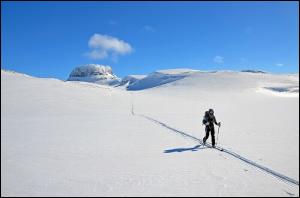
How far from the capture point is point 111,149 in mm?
12961

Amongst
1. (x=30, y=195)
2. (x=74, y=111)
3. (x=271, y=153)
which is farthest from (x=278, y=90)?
Result: (x=30, y=195)

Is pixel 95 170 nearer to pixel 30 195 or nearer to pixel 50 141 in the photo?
A: pixel 30 195

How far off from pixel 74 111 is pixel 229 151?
26881 millimetres

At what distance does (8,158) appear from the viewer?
11.0m

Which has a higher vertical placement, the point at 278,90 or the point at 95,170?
the point at 278,90

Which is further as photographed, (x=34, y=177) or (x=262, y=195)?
(x=34, y=177)

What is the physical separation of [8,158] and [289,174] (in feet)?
31.9

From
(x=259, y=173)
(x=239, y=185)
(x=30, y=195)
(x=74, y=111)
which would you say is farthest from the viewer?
(x=74, y=111)

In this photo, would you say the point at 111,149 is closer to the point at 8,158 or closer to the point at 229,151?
the point at 8,158

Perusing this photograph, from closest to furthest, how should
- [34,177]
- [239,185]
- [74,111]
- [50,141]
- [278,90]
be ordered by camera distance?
[239,185] → [34,177] → [50,141] → [74,111] → [278,90]

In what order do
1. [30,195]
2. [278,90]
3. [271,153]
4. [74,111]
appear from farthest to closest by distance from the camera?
1. [278,90]
2. [74,111]
3. [271,153]
4. [30,195]

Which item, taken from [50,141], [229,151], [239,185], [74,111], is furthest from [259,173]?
[74,111]

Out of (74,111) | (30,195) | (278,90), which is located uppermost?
(278,90)

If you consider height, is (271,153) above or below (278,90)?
below
